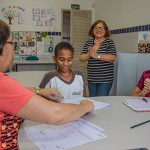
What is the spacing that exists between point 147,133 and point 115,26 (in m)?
3.66

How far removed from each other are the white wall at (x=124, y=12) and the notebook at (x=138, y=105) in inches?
87.4

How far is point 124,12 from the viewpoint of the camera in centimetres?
410

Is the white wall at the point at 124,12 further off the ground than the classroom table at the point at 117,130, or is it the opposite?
the white wall at the point at 124,12

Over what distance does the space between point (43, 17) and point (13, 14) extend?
2.31 ft

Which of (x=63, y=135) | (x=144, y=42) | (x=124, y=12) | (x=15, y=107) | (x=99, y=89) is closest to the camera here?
(x=15, y=107)

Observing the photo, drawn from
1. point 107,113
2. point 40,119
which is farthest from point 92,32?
point 40,119

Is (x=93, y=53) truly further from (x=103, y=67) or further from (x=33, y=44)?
(x=33, y=44)

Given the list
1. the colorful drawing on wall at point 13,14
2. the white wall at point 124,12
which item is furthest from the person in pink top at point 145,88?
the colorful drawing on wall at point 13,14

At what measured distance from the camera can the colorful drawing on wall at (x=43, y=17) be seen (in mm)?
5465

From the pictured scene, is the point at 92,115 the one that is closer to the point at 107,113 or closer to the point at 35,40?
the point at 107,113

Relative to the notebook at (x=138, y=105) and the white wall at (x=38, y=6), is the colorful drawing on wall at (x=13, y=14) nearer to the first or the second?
the white wall at (x=38, y=6)

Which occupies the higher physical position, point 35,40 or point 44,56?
point 35,40

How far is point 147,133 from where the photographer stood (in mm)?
1028

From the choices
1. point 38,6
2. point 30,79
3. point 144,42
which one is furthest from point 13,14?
point 30,79
